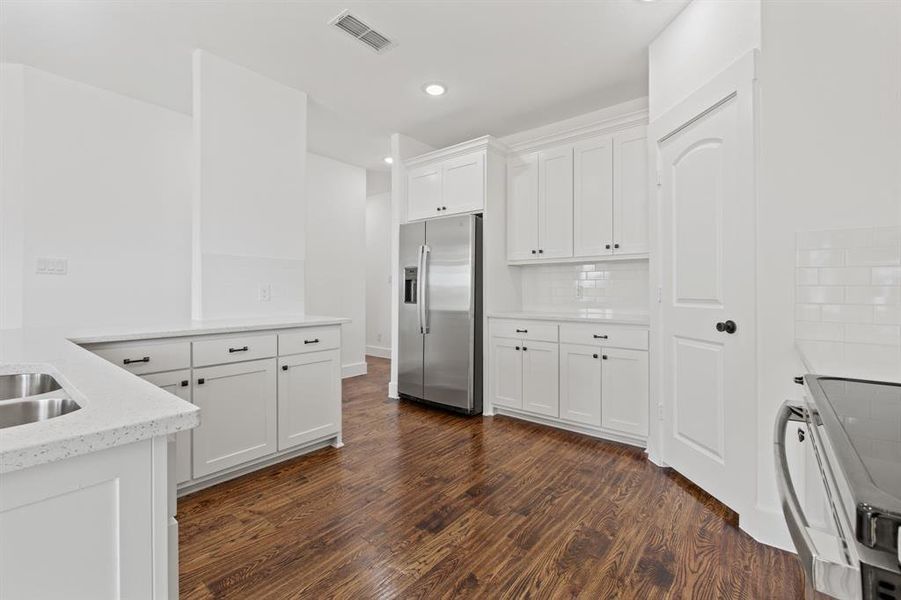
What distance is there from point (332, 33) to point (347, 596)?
2.96 m

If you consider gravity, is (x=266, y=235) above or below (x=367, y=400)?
above

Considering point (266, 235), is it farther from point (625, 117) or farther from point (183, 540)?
point (625, 117)

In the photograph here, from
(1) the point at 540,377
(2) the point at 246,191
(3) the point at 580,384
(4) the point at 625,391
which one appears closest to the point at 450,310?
(1) the point at 540,377

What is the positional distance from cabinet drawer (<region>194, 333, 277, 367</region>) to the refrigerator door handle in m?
1.57

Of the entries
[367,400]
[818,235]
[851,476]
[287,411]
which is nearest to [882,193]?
[818,235]

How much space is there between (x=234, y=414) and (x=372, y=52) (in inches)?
97.3

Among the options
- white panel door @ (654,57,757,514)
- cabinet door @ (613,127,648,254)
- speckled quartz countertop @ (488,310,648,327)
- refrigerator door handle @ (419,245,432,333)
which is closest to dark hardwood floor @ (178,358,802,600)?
white panel door @ (654,57,757,514)

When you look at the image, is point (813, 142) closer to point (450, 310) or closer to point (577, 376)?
point (577, 376)

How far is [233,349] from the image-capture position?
2355 millimetres

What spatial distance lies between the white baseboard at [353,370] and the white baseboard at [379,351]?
1154 mm

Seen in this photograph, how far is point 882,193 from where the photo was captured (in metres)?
1.60

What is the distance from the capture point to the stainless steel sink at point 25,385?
4.05 feet

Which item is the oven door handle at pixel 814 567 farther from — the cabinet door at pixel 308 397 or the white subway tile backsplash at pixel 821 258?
the cabinet door at pixel 308 397

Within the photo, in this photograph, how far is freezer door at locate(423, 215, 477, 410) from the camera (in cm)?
360
